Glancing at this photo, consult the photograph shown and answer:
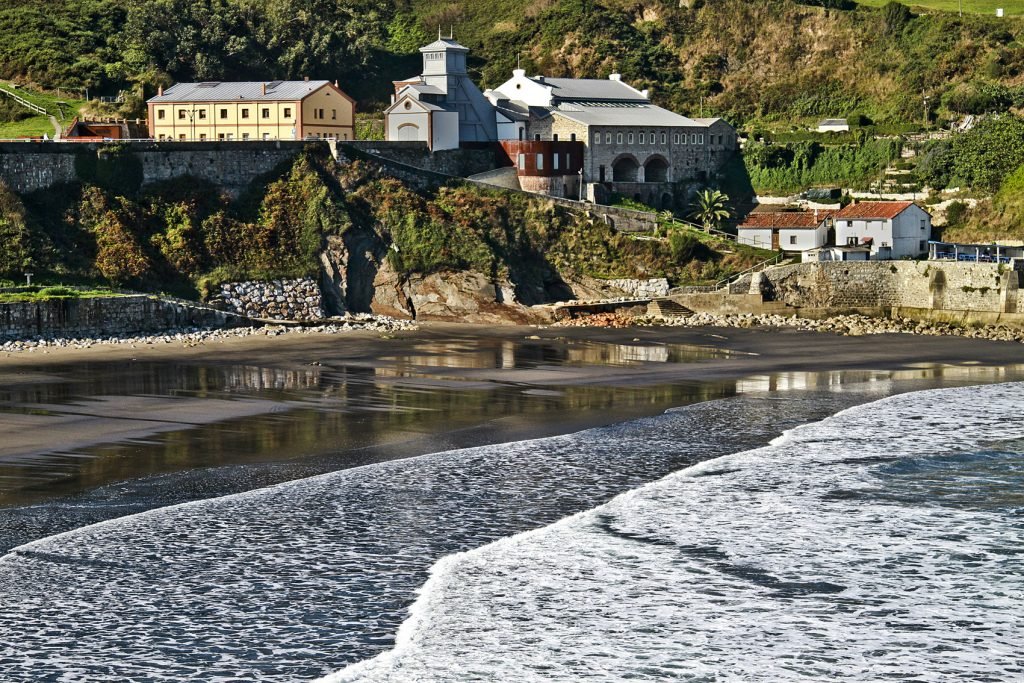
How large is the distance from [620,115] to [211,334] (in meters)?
29.5

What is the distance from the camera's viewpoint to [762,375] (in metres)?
43.6

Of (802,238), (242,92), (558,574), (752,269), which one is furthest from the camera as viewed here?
(242,92)

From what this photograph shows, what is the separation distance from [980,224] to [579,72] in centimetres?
3231

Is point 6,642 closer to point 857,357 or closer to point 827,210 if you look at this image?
point 857,357

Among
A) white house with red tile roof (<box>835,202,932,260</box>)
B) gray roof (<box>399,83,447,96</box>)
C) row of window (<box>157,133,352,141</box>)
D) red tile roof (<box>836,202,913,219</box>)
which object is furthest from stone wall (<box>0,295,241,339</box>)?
red tile roof (<box>836,202,913,219</box>)

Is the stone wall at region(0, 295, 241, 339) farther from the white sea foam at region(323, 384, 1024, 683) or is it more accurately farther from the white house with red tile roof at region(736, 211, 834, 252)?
→ the white sea foam at region(323, 384, 1024, 683)

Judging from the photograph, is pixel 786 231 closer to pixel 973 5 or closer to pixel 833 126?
pixel 833 126

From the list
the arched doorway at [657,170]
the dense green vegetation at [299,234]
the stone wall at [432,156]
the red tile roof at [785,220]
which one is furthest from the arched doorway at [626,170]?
the dense green vegetation at [299,234]

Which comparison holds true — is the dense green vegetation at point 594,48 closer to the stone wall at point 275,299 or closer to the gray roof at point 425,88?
the gray roof at point 425,88

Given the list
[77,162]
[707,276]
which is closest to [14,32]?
[77,162]

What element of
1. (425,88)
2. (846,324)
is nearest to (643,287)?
(846,324)

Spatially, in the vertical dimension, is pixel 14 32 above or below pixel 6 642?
above

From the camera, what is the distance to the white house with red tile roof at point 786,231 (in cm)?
6256

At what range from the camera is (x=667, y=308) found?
193 feet
